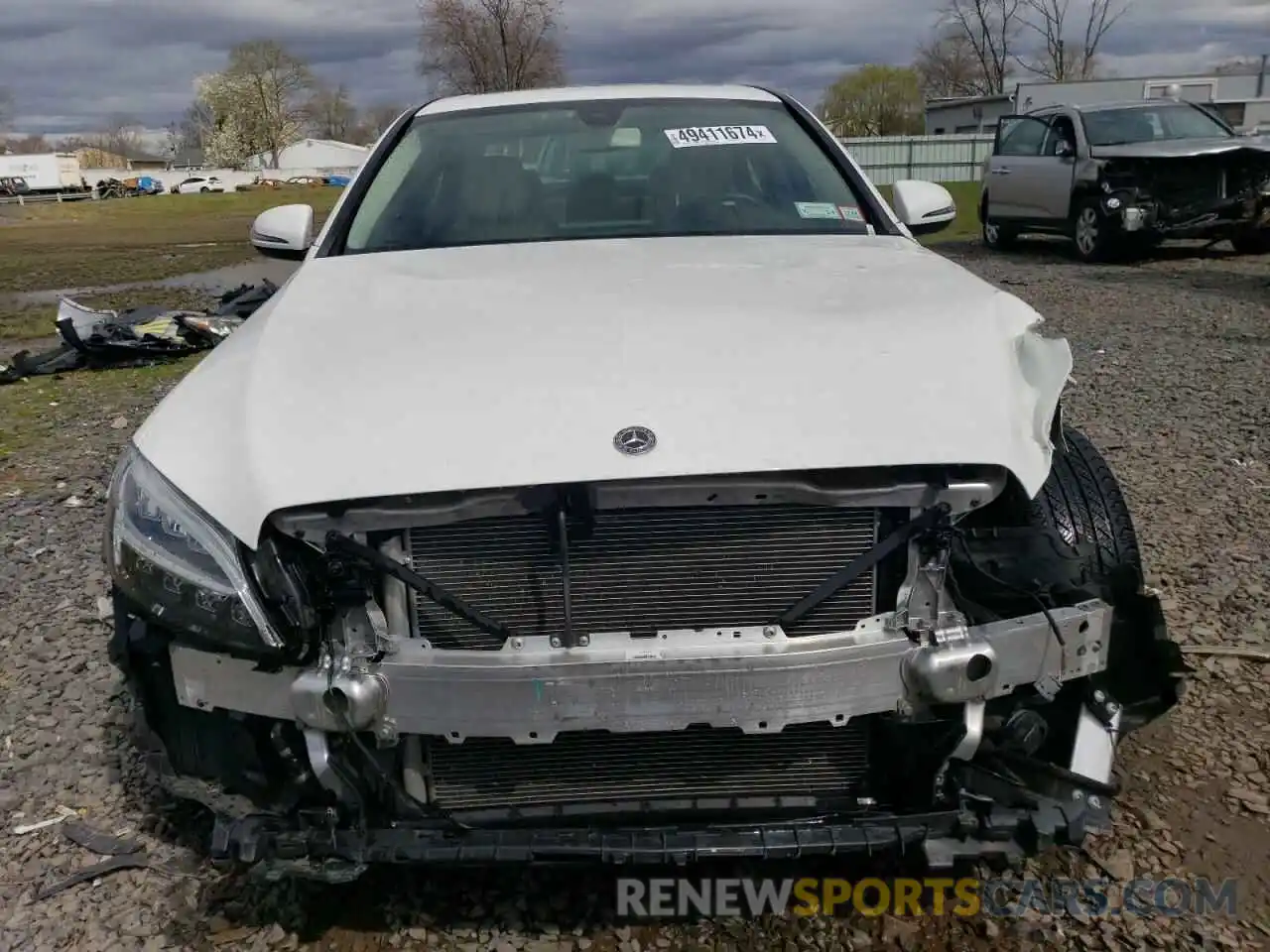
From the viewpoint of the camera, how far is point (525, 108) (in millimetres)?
3684

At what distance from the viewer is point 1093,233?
39.4 ft

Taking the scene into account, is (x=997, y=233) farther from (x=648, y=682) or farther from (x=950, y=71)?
(x=950, y=71)

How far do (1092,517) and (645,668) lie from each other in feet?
3.54

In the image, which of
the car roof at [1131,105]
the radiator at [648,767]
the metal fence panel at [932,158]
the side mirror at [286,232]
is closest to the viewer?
the radiator at [648,767]

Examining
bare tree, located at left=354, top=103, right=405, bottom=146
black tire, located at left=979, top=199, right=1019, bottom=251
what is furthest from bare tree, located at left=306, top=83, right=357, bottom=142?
black tire, located at left=979, top=199, right=1019, bottom=251

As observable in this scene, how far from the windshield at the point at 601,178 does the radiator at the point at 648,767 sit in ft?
5.22

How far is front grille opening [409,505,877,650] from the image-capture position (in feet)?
6.22

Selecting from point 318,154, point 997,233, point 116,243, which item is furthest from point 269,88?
point 997,233

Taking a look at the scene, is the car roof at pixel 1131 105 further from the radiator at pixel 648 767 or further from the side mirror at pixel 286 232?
the radiator at pixel 648 767

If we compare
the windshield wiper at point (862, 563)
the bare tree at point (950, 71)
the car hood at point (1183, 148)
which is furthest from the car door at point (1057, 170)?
the bare tree at point (950, 71)

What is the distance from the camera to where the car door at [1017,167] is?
1300 centimetres

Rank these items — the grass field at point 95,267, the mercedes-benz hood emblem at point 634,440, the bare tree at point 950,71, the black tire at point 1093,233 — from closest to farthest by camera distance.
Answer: the mercedes-benz hood emblem at point 634,440, the grass field at point 95,267, the black tire at point 1093,233, the bare tree at point 950,71

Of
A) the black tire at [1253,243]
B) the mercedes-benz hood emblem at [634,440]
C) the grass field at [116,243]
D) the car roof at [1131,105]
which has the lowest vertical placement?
the grass field at [116,243]

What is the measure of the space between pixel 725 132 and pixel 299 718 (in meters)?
2.40
